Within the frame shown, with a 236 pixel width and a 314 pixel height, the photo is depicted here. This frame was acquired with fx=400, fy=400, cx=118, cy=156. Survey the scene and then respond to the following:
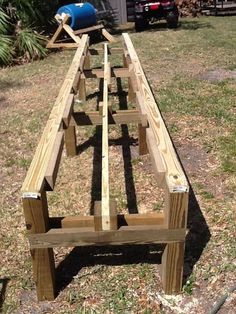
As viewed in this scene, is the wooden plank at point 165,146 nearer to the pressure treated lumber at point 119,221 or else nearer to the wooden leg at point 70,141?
the pressure treated lumber at point 119,221

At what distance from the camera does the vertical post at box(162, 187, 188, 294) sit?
2334mm

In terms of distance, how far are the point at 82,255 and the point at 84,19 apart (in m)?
9.73

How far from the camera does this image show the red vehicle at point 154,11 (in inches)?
527

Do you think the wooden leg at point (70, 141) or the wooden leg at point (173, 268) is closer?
the wooden leg at point (173, 268)

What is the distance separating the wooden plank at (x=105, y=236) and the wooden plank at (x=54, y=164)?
11.8 inches

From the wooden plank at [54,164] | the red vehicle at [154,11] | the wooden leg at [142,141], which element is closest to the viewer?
the wooden plank at [54,164]

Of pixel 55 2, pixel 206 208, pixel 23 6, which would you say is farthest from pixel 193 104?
pixel 55 2

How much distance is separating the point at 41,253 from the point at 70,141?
2288mm

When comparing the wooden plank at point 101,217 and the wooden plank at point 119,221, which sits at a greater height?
the wooden plank at point 101,217

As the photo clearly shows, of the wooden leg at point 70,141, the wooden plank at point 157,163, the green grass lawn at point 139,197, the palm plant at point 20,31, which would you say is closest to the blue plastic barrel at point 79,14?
the palm plant at point 20,31

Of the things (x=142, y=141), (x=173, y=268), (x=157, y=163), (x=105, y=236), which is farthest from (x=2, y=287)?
(x=142, y=141)

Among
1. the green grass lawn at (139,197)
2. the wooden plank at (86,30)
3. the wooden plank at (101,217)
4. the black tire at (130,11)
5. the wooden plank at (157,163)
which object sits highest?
the wooden plank at (157,163)

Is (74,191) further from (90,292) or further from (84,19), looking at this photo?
(84,19)

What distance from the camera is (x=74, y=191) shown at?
4062mm
